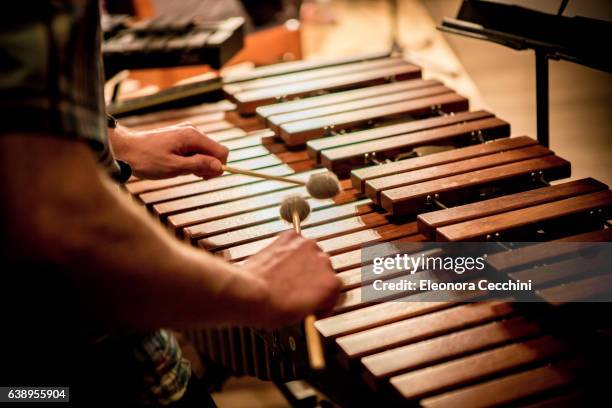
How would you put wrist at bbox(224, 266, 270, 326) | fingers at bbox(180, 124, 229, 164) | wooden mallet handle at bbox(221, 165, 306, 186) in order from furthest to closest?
wooden mallet handle at bbox(221, 165, 306, 186)
fingers at bbox(180, 124, 229, 164)
wrist at bbox(224, 266, 270, 326)

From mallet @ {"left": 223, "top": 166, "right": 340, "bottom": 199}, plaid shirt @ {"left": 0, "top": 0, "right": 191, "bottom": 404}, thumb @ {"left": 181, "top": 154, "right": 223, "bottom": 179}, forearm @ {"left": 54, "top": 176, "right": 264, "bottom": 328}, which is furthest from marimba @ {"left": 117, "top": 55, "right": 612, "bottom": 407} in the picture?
plaid shirt @ {"left": 0, "top": 0, "right": 191, "bottom": 404}

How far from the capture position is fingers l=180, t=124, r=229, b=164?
2.53 meters

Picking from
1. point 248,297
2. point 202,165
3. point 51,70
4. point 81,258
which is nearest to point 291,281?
point 248,297

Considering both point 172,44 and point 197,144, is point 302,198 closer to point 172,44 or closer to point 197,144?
point 197,144

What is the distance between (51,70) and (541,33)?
232cm

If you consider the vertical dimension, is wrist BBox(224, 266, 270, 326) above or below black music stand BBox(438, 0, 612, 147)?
below

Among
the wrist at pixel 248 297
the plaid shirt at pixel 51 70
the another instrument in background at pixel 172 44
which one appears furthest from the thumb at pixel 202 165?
the another instrument in background at pixel 172 44

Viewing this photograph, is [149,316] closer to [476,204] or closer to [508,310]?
[508,310]

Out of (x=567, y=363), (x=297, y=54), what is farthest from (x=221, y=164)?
Result: (x=297, y=54)

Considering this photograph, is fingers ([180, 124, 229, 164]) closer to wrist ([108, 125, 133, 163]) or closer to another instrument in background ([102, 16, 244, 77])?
wrist ([108, 125, 133, 163])

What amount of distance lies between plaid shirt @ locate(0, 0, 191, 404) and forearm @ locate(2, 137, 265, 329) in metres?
0.04

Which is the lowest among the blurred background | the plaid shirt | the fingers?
the blurred background

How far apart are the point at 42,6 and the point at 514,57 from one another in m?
6.07

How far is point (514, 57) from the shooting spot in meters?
6.73
